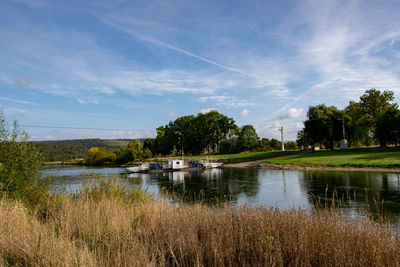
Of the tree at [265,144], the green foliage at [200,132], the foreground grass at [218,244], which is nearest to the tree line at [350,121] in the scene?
the tree at [265,144]

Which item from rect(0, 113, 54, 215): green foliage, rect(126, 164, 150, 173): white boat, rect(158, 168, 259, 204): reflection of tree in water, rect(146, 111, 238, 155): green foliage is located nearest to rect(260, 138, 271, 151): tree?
rect(146, 111, 238, 155): green foliage

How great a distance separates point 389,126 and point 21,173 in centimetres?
4753

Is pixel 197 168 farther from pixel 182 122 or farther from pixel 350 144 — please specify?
pixel 182 122

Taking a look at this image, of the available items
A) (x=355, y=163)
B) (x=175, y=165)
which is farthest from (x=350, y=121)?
(x=175, y=165)

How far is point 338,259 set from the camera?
3.96m

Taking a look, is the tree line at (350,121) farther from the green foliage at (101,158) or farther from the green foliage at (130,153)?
the green foliage at (101,158)

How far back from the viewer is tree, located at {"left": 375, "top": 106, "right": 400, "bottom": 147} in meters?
41.0

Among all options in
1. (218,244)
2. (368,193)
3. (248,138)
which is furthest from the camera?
(248,138)

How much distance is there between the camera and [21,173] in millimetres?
9445

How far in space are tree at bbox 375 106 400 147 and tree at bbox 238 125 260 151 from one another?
3355 centimetres

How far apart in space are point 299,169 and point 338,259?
34819 millimetres

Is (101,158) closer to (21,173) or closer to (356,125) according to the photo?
(356,125)

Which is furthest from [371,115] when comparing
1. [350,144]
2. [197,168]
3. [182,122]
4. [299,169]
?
[182,122]

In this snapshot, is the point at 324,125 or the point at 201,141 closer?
the point at 324,125
